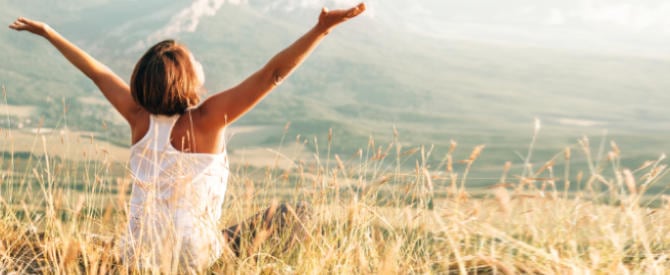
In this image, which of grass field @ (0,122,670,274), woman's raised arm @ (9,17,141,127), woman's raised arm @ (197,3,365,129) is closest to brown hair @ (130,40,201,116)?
woman's raised arm @ (197,3,365,129)

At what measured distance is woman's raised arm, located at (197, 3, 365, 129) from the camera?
224 centimetres

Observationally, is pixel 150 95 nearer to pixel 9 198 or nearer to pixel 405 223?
pixel 405 223

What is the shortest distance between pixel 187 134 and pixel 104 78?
66 cm

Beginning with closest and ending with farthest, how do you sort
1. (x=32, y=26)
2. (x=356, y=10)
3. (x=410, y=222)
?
(x=356, y=10), (x=410, y=222), (x=32, y=26)

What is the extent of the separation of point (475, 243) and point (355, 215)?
0.49m

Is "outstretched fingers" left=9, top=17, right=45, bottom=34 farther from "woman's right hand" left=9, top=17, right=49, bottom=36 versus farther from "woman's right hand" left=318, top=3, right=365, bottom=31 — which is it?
"woman's right hand" left=318, top=3, right=365, bottom=31

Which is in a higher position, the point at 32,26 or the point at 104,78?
the point at 32,26

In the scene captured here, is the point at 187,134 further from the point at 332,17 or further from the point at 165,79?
the point at 332,17

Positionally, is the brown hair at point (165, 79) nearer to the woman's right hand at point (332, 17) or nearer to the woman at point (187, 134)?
the woman at point (187, 134)

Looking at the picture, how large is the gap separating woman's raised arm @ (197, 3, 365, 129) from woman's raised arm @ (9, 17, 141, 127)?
1.59 feet

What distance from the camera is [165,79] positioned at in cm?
228

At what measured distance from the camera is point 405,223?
107 inches

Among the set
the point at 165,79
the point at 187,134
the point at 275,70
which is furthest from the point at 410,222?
the point at 165,79

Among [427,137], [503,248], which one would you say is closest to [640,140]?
[427,137]
